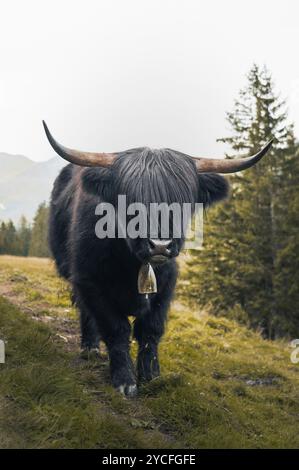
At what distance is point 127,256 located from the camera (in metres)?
4.82

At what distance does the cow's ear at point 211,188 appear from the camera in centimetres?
501

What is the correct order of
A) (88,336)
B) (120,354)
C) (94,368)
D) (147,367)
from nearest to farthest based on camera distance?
1. (120,354)
2. (147,367)
3. (94,368)
4. (88,336)

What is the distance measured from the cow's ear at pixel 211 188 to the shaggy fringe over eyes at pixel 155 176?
166 millimetres

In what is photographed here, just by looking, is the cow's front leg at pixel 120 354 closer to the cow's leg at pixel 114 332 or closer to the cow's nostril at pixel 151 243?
the cow's leg at pixel 114 332

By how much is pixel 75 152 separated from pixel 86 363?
220 cm

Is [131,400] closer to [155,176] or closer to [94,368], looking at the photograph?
[94,368]

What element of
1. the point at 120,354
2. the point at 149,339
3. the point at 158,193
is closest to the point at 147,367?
the point at 149,339

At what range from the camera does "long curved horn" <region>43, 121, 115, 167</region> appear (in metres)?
4.52

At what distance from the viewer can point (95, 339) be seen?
6.18 meters

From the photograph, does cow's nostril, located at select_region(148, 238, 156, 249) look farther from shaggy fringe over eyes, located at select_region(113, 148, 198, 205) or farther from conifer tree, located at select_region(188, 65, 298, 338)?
conifer tree, located at select_region(188, 65, 298, 338)

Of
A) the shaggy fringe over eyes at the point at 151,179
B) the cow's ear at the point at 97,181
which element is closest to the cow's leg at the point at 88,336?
the cow's ear at the point at 97,181

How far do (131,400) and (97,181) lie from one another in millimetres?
2007
